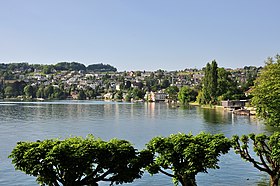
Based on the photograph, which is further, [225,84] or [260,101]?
[225,84]

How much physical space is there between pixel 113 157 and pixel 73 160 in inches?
70.6

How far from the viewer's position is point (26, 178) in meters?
28.6

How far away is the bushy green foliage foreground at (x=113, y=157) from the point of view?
693 inches

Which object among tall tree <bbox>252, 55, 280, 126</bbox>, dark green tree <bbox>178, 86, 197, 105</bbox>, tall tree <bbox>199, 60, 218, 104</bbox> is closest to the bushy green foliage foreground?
tall tree <bbox>252, 55, 280, 126</bbox>

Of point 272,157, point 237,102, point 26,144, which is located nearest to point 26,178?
point 26,144

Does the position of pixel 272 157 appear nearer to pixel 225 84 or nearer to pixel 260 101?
pixel 260 101

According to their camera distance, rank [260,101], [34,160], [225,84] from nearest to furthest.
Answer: [34,160]
[260,101]
[225,84]

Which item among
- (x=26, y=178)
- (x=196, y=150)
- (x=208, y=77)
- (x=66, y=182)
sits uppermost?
(x=208, y=77)

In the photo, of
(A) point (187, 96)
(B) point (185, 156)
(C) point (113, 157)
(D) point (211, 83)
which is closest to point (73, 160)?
(C) point (113, 157)

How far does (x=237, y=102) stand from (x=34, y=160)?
4471 inches

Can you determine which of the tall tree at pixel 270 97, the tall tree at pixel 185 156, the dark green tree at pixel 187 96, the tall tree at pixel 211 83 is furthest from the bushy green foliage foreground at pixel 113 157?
the dark green tree at pixel 187 96

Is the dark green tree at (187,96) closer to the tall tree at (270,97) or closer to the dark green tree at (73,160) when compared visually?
the tall tree at (270,97)

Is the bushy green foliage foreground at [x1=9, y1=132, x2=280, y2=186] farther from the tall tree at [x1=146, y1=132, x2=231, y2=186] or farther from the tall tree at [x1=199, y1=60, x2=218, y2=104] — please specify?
the tall tree at [x1=199, y1=60, x2=218, y2=104]

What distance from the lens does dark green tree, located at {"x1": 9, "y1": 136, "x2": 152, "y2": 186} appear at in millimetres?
17484
